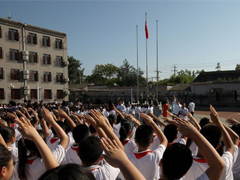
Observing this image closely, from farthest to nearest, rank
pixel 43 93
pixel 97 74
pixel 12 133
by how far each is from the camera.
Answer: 1. pixel 97 74
2. pixel 43 93
3. pixel 12 133

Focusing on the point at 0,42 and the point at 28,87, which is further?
the point at 28,87

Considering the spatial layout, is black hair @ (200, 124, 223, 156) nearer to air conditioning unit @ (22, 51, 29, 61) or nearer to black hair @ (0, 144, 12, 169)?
black hair @ (0, 144, 12, 169)

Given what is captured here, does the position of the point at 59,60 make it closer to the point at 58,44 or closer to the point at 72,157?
the point at 58,44

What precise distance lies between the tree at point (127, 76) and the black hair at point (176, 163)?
2096 inches

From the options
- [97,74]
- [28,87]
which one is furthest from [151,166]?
[97,74]

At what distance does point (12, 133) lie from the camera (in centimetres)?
362

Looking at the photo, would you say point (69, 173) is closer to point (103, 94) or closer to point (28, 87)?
point (28, 87)

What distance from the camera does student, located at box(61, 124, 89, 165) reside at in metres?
3.35

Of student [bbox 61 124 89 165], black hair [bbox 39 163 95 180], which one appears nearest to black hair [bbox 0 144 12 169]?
black hair [bbox 39 163 95 180]

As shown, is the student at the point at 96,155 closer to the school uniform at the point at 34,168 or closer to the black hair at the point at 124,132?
the school uniform at the point at 34,168

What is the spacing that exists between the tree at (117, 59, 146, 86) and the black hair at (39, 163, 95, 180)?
178 feet

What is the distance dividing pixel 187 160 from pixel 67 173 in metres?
1.20

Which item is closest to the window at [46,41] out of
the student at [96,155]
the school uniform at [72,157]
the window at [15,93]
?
the window at [15,93]

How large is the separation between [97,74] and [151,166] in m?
61.8
